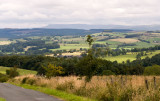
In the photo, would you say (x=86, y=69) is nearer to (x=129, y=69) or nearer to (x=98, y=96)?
(x=98, y=96)

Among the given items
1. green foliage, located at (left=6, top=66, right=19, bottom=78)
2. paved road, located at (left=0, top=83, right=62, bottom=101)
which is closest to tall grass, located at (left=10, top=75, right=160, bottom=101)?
paved road, located at (left=0, top=83, right=62, bottom=101)

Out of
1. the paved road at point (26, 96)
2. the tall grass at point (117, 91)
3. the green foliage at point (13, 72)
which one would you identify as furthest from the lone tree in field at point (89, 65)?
the green foliage at point (13, 72)

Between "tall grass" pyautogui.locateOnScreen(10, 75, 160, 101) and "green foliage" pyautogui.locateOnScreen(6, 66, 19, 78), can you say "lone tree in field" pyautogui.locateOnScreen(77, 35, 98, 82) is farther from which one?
"green foliage" pyautogui.locateOnScreen(6, 66, 19, 78)

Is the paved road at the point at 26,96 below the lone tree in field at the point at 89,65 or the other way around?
below

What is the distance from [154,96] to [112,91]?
335 cm

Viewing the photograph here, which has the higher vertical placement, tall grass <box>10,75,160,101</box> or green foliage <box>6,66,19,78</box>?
tall grass <box>10,75,160,101</box>

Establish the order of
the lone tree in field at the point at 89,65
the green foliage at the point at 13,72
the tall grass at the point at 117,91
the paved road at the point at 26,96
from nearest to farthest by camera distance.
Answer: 1. the tall grass at the point at 117,91
2. the paved road at the point at 26,96
3. the lone tree in field at the point at 89,65
4. the green foliage at the point at 13,72

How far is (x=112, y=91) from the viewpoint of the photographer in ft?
56.0

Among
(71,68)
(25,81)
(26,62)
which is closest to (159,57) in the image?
(71,68)

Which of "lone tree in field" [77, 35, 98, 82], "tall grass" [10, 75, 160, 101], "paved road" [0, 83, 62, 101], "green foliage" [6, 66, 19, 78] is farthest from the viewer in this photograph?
"green foliage" [6, 66, 19, 78]

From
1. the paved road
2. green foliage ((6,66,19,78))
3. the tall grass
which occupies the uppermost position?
the tall grass

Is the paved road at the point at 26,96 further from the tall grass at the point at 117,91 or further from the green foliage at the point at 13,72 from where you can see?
the green foliage at the point at 13,72

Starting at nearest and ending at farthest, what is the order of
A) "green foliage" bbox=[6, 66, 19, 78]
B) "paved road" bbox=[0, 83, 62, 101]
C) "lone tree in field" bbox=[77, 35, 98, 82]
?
"paved road" bbox=[0, 83, 62, 101], "lone tree in field" bbox=[77, 35, 98, 82], "green foliage" bbox=[6, 66, 19, 78]

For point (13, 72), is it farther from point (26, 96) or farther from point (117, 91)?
point (117, 91)
